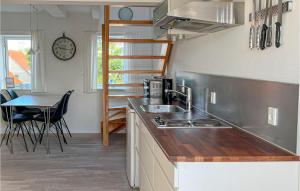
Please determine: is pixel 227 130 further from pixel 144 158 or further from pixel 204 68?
pixel 204 68

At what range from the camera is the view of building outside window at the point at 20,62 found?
729 centimetres

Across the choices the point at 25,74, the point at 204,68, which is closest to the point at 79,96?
the point at 25,74

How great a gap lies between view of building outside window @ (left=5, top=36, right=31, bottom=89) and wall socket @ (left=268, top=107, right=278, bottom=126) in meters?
6.04

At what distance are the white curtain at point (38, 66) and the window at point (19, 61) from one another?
28cm

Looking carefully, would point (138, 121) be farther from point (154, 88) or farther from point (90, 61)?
point (90, 61)

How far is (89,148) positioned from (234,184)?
4.23 m

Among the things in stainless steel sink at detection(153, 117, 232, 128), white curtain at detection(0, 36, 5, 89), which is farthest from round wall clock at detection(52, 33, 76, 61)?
stainless steel sink at detection(153, 117, 232, 128)

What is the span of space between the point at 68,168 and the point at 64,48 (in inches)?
119

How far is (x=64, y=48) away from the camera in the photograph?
707cm

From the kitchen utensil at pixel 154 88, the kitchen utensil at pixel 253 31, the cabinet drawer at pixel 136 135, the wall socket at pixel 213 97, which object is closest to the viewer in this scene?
the kitchen utensil at pixel 253 31

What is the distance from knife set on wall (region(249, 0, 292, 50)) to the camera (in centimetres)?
207

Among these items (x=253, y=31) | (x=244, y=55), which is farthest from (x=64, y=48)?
(x=253, y=31)

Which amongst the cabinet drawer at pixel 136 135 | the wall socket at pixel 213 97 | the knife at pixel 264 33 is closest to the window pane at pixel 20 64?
the cabinet drawer at pixel 136 135

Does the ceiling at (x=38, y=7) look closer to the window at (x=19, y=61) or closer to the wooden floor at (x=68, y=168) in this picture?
the window at (x=19, y=61)
